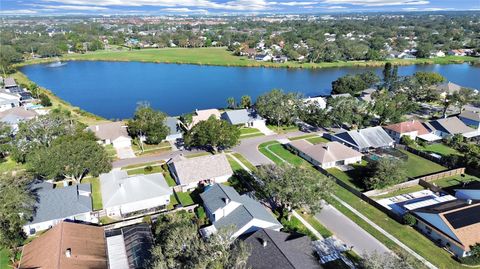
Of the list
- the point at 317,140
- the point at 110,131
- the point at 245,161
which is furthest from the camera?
the point at 110,131

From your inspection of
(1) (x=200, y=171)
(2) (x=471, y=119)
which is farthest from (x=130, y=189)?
(2) (x=471, y=119)

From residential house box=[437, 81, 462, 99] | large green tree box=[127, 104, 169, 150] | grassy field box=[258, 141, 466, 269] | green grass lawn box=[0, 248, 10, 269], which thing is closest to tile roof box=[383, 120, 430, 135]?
grassy field box=[258, 141, 466, 269]

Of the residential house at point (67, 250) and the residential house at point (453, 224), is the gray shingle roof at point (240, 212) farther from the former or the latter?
the residential house at point (453, 224)

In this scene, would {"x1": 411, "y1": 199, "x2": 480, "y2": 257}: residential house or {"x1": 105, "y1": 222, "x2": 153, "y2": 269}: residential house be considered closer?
{"x1": 105, "y1": 222, "x2": 153, "y2": 269}: residential house

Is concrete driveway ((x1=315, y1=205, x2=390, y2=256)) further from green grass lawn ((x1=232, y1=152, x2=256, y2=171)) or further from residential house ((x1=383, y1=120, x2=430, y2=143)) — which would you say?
residential house ((x1=383, y1=120, x2=430, y2=143))

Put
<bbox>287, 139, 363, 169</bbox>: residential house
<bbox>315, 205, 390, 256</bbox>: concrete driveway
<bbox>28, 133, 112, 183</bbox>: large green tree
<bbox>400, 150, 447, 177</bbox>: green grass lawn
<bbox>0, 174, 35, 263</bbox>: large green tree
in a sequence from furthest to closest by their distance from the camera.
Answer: <bbox>287, 139, 363, 169</bbox>: residential house → <bbox>400, 150, 447, 177</bbox>: green grass lawn → <bbox>28, 133, 112, 183</bbox>: large green tree → <bbox>315, 205, 390, 256</bbox>: concrete driveway → <bbox>0, 174, 35, 263</bbox>: large green tree

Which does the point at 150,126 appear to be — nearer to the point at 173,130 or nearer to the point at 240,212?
the point at 173,130

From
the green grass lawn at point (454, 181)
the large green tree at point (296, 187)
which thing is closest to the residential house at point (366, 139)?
the green grass lawn at point (454, 181)
